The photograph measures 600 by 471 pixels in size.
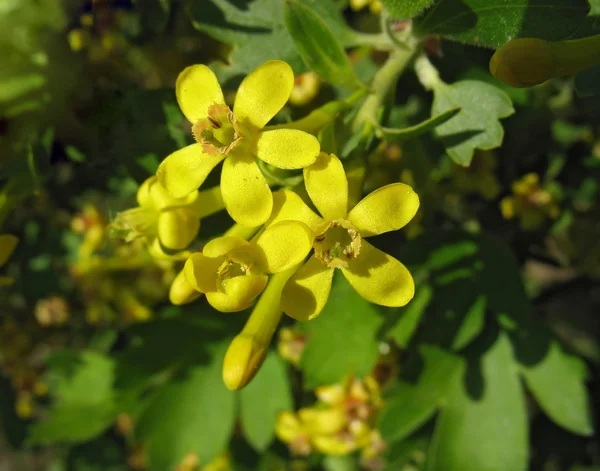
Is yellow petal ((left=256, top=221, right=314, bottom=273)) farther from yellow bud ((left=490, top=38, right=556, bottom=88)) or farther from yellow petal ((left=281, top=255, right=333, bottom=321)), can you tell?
yellow bud ((left=490, top=38, right=556, bottom=88))

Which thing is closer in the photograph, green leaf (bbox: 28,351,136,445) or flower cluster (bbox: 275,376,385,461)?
flower cluster (bbox: 275,376,385,461)

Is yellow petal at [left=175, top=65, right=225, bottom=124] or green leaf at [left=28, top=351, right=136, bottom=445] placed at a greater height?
yellow petal at [left=175, top=65, right=225, bottom=124]

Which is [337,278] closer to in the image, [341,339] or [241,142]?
[341,339]

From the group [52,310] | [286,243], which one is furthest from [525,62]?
[52,310]

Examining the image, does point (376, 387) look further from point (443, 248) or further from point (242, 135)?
point (242, 135)

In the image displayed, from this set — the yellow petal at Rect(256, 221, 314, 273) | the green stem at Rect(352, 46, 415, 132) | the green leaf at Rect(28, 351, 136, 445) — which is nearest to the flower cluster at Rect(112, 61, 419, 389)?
the yellow petal at Rect(256, 221, 314, 273)

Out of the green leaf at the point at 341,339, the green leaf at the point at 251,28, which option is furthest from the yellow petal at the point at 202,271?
the green leaf at the point at 341,339

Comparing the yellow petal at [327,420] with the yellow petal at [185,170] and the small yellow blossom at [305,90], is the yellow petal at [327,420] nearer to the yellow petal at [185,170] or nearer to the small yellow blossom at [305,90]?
the small yellow blossom at [305,90]
